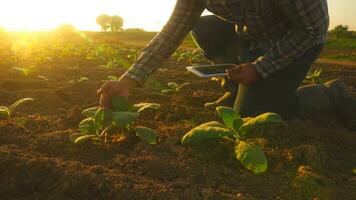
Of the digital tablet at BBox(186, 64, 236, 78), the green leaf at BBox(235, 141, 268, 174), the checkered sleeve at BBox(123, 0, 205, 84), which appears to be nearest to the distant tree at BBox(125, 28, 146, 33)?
the checkered sleeve at BBox(123, 0, 205, 84)

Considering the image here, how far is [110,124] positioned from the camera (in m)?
2.94

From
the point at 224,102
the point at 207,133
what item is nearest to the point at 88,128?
the point at 207,133

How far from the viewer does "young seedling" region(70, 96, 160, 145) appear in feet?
8.60

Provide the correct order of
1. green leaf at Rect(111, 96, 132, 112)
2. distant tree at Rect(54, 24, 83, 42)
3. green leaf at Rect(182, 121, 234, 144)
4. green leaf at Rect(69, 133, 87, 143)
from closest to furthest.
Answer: green leaf at Rect(182, 121, 234, 144)
green leaf at Rect(69, 133, 87, 143)
green leaf at Rect(111, 96, 132, 112)
distant tree at Rect(54, 24, 83, 42)

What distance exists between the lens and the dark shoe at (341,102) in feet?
11.6

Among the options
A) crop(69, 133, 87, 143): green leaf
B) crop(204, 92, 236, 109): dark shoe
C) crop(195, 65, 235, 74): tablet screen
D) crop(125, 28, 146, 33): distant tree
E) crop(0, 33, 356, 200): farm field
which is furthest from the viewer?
crop(125, 28, 146, 33): distant tree

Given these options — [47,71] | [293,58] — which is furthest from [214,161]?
[47,71]

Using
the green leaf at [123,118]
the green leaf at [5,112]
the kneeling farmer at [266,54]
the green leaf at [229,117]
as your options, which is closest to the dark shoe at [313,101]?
the kneeling farmer at [266,54]

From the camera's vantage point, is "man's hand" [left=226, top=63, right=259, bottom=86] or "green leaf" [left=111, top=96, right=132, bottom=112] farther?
"man's hand" [left=226, top=63, right=259, bottom=86]

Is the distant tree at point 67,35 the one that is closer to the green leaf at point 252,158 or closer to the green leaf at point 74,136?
the green leaf at point 74,136

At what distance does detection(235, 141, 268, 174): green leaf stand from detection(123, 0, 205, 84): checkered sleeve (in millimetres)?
1046

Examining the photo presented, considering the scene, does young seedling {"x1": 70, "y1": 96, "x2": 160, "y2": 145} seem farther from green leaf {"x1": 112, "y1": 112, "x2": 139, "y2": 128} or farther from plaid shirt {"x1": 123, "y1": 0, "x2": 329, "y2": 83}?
plaid shirt {"x1": 123, "y1": 0, "x2": 329, "y2": 83}

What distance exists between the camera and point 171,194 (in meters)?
2.08

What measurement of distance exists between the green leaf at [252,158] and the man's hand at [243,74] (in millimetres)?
706
